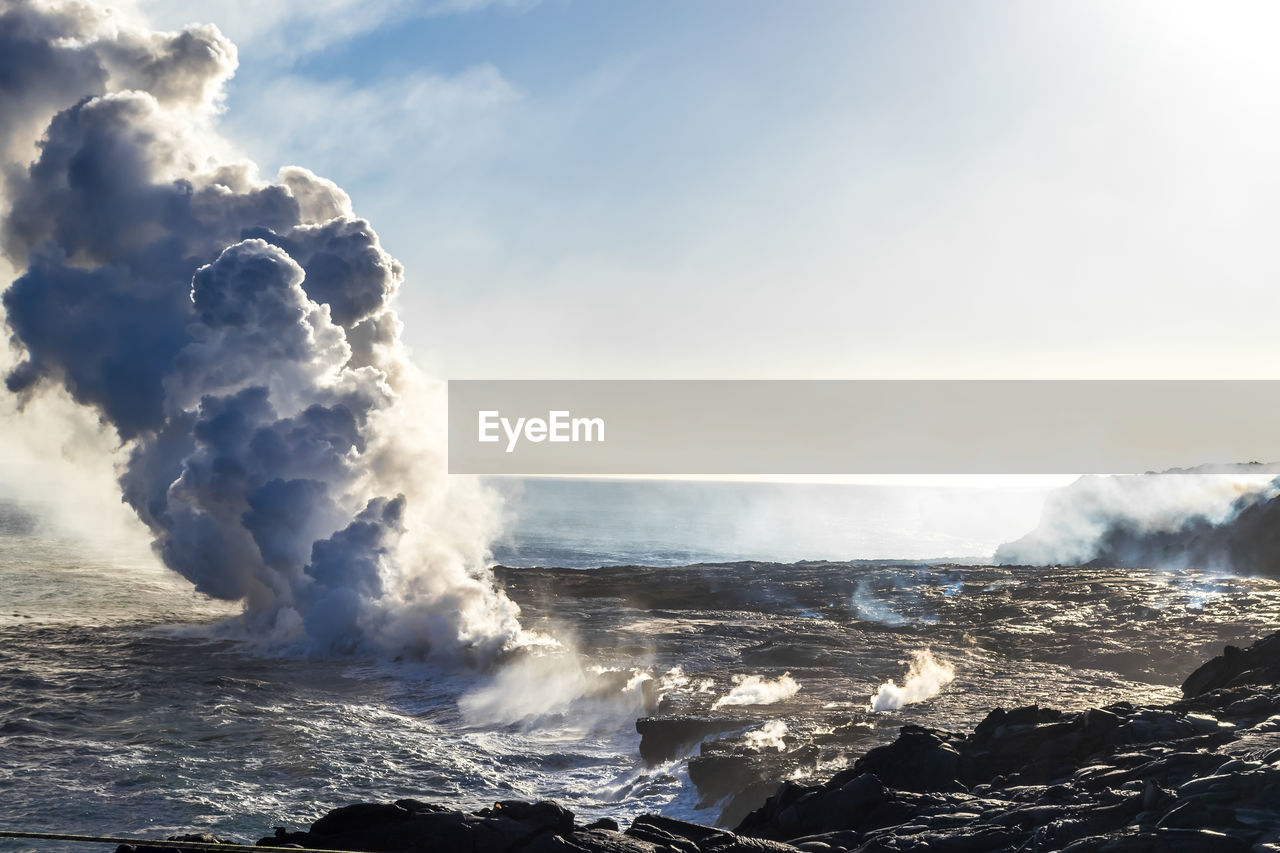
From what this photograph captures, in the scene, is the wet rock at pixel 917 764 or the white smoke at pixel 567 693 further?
the white smoke at pixel 567 693

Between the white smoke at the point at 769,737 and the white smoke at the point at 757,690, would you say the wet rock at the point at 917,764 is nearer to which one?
the white smoke at the point at 769,737

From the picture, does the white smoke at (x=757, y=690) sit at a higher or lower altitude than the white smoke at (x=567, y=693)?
higher

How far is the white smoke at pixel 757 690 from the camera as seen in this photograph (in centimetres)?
3225

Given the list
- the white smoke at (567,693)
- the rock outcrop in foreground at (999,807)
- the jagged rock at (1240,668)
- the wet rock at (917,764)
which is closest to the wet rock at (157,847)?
the rock outcrop in foreground at (999,807)

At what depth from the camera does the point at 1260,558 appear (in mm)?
64875

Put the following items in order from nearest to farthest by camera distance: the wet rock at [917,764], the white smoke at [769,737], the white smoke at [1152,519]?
the wet rock at [917,764], the white smoke at [769,737], the white smoke at [1152,519]

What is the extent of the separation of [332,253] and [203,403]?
39.0 ft

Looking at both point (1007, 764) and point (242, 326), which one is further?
point (242, 326)

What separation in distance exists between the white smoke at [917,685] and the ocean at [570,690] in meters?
0.15

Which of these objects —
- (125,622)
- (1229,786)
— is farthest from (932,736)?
(125,622)

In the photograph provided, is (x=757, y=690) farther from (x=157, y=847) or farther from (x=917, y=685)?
(x=157, y=847)

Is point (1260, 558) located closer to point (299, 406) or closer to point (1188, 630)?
point (1188, 630)

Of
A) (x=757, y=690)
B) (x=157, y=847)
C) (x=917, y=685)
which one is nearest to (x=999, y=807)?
(x=157, y=847)

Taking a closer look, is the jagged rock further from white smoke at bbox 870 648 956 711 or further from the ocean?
white smoke at bbox 870 648 956 711
